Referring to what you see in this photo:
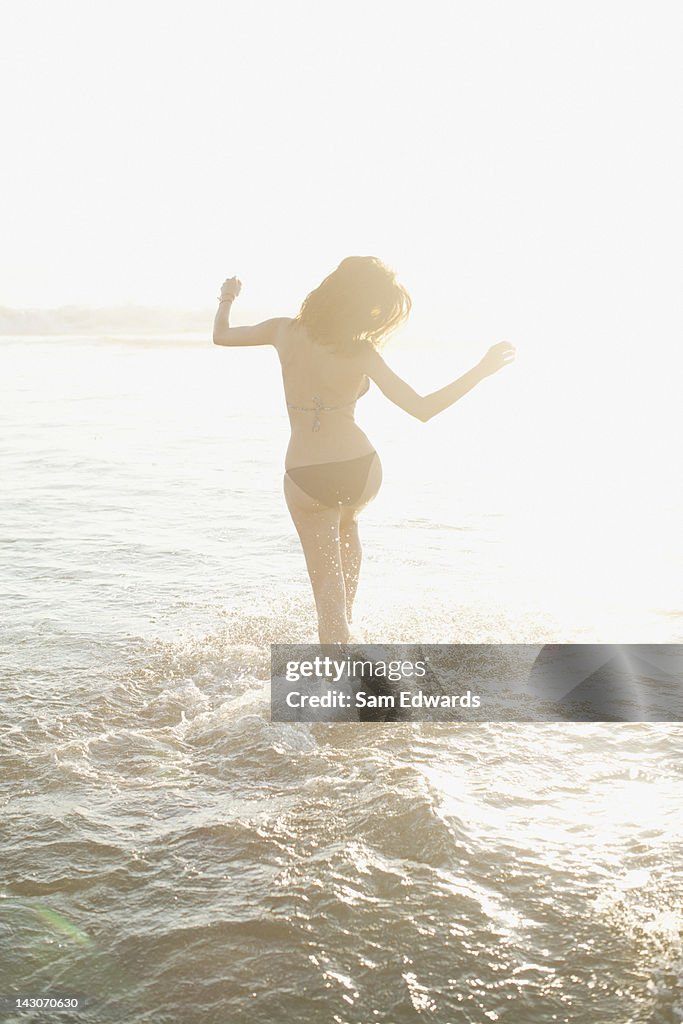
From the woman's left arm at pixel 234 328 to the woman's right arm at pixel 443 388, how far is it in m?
0.59

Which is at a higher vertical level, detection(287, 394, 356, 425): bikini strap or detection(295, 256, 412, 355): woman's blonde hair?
detection(295, 256, 412, 355): woman's blonde hair

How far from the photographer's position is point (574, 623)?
6.01 metres

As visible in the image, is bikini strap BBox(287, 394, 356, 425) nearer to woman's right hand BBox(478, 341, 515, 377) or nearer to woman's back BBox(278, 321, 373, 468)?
woman's back BBox(278, 321, 373, 468)

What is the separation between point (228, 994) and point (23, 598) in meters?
4.20

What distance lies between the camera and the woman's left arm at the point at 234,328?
15.0 ft

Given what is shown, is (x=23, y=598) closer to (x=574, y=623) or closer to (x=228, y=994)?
(x=574, y=623)

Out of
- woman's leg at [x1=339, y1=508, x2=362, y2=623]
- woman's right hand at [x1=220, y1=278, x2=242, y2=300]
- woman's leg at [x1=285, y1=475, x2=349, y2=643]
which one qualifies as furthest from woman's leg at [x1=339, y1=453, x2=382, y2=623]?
woman's right hand at [x1=220, y1=278, x2=242, y2=300]

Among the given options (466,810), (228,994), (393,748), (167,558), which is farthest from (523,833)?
(167,558)

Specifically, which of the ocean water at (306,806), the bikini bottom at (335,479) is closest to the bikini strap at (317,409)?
the bikini bottom at (335,479)

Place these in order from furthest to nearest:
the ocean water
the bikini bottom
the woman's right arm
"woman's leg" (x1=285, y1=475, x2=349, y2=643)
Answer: "woman's leg" (x1=285, y1=475, x2=349, y2=643), the bikini bottom, the woman's right arm, the ocean water

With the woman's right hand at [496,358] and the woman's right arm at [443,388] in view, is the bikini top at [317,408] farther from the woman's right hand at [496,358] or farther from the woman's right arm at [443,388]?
the woman's right hand at [496,358]

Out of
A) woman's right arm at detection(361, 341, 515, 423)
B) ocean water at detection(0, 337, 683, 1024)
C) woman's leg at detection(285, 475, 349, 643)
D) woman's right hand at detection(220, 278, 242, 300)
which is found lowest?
ocean water at detection(0, 337, 683, 1024)

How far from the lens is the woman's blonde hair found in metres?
4.21

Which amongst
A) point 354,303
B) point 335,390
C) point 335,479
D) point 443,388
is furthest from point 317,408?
point 443,388
